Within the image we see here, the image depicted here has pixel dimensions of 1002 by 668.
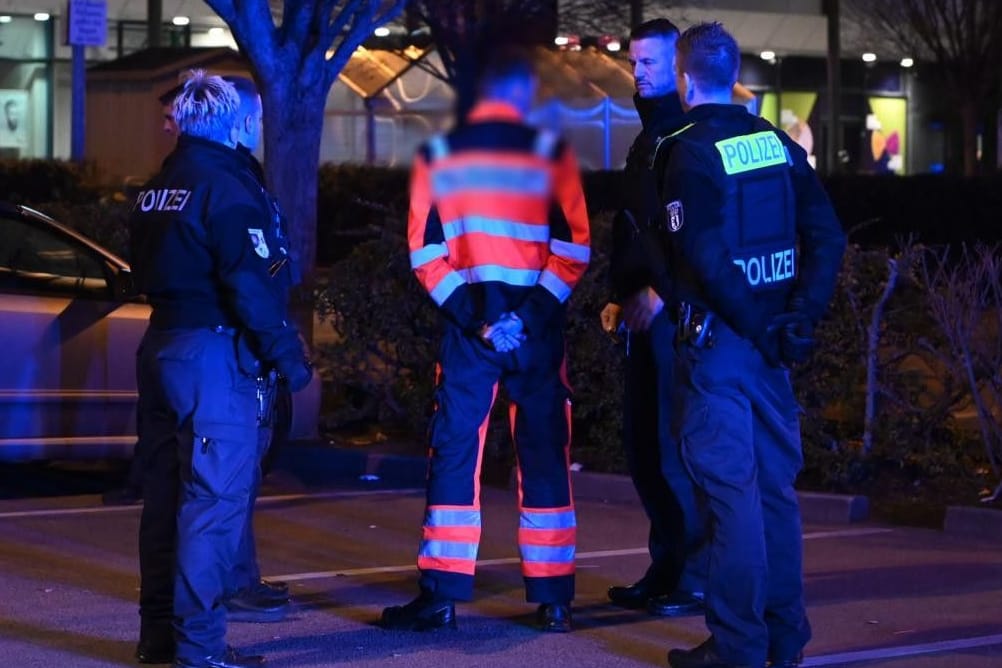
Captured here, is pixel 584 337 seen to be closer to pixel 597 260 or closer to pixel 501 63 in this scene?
pixel 597 260

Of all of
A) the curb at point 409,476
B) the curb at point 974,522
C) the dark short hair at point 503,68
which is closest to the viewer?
the dark short hair at point 503,68

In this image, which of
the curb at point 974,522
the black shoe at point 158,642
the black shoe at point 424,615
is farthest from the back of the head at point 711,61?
the curb at point 974,522

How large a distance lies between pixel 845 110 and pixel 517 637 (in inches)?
1523

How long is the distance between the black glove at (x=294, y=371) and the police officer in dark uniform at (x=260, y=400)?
0.25 ft

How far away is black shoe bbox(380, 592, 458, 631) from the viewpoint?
234 inches

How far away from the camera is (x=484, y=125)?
252cm

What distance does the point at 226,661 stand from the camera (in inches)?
209

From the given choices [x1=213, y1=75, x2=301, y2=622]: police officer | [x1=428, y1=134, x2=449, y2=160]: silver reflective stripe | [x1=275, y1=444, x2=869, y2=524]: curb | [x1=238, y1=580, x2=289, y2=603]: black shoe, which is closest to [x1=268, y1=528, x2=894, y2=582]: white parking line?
[x1=213, y1=75, x2=301, y2=622]: police officer

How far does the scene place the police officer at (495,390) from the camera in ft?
18.5

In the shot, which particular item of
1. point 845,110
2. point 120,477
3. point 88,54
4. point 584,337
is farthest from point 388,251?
point 845,110

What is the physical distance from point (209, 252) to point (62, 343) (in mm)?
3880

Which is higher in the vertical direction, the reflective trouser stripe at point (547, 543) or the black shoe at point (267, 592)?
the reflective trouser stripe at point (547, 543)

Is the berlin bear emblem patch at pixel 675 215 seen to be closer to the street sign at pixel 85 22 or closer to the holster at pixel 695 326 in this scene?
the holster at pixel 695 326

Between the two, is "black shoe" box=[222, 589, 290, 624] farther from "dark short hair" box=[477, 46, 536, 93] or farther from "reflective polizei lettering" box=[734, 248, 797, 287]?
"dark short hair" box=[477, 46, 536, 93]
